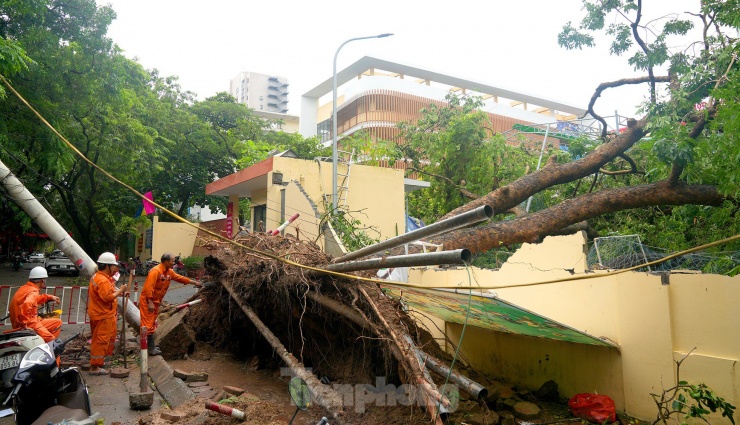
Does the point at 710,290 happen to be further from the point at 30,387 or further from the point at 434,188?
the point at 434,188

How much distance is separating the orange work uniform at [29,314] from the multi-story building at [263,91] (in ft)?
229

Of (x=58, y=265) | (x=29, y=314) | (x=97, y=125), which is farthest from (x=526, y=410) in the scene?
(x=58, y=265)

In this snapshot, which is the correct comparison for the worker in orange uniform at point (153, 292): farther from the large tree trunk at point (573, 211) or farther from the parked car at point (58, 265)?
the parked car at point (58, 265)

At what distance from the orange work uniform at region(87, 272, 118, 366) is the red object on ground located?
20.7ft

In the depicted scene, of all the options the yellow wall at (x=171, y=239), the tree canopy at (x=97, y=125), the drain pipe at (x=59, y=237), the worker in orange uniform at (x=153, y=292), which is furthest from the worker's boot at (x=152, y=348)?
the yellow wall at (x=171, y=239)

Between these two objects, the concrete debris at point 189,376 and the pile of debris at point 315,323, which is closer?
the pile of debris at point 315,323

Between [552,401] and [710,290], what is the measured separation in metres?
2.52

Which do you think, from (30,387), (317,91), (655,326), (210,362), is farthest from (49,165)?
(317,91)

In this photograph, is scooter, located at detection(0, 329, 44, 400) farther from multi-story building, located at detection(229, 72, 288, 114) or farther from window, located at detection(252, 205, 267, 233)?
multi-story building, located at detection(229, 72, 288, 114)

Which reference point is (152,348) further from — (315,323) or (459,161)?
(459,161)

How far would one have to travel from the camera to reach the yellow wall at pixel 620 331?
18.0 ft

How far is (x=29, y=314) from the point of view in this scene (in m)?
6.25

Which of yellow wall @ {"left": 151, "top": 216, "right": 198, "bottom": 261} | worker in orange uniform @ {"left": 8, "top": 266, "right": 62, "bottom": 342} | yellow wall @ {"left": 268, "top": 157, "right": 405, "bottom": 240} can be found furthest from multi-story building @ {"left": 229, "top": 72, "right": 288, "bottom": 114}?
worker in orange uniform @ {"left": 8, "top": 266, "right": 62, "bottom": 342}

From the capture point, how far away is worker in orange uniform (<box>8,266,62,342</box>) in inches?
243
